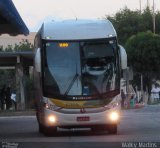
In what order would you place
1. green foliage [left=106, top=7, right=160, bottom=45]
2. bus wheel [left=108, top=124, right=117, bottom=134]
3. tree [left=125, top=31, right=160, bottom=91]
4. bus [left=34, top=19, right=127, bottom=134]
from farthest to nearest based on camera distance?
green foliage [left=106, top=7, right=160, bottom=45], tree [left=125, top=31, right=160, bottom=91], bus wheel [left=108, top=124, right=117, bottom=134], bus [left=34, top=19, right=127, bottom=134]

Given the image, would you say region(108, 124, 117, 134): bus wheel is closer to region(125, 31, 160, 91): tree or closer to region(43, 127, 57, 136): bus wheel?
region(43, 127, 57, 136): bus wheel

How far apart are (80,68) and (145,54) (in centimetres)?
4384

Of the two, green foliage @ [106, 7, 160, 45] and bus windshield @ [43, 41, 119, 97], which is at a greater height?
bus windshield @ [43, 41, 119, 97]

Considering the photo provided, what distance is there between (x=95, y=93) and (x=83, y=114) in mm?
865

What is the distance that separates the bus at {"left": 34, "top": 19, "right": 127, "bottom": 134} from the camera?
22.1m

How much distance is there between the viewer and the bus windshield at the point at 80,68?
2245 centimetres

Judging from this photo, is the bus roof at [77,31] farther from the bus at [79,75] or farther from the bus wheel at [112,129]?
the bus wheel at [112,129]

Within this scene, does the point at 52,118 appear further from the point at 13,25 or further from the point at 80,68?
the point at 13,25

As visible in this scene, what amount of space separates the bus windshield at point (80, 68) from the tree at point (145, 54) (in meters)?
42.6

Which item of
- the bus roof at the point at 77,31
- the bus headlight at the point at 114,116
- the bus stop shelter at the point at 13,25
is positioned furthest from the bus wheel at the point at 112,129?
the bus stop shelter at the point at 13,25

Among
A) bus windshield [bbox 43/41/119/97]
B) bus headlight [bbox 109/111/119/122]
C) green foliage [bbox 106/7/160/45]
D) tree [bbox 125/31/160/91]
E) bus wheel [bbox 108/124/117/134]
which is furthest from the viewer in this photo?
green foliage [bbox 106/7/160/45]

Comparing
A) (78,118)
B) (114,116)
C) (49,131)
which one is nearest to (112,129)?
(114,116)

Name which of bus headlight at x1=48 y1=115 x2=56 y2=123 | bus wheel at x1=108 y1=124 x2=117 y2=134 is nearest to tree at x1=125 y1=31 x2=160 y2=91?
bus wheel at x1=108 y1=124 x2=117 y2=134

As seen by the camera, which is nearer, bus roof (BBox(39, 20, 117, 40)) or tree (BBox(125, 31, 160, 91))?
bus roof (BBox(39, 20, 117, 40))
